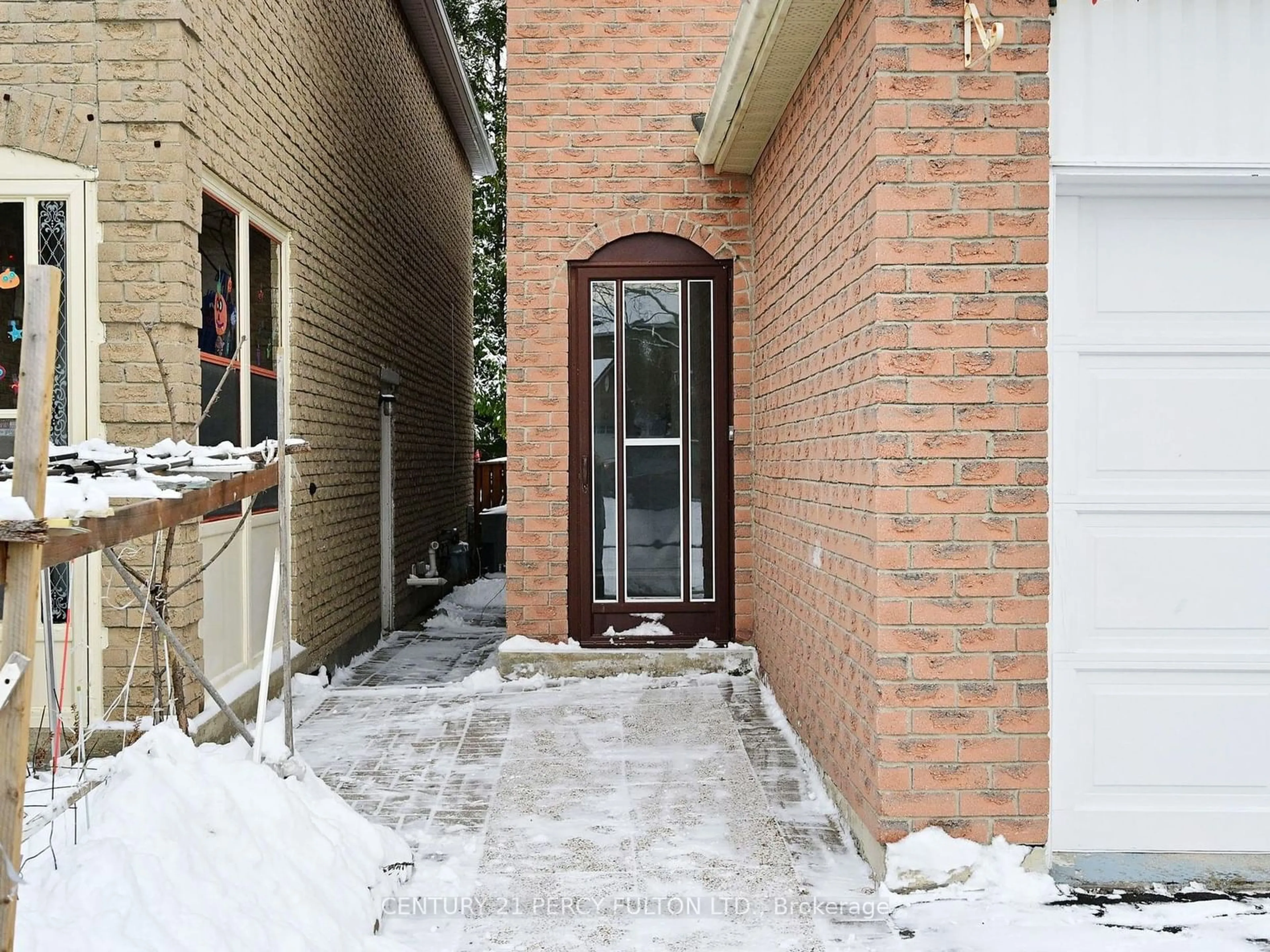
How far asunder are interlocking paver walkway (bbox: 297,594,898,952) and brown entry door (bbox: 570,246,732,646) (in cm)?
64

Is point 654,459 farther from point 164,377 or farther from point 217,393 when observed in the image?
point 217,393

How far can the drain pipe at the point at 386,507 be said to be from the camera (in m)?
10.0

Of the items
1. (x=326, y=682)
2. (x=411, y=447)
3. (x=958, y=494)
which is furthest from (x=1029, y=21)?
(x=411, y=447)

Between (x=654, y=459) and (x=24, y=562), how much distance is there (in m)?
5.66

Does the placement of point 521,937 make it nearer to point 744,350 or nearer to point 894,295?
point 894,295

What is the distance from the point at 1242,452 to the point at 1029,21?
5.44 ft

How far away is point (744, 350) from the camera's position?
734 cm

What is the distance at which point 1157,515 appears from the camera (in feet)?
12.7

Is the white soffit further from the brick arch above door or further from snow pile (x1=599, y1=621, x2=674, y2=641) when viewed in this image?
snow pile (x1=599, y1=621, x2=674, y2=641)

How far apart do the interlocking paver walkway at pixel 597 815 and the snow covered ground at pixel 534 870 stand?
0.04 feet

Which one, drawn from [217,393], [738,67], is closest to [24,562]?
[217,393]

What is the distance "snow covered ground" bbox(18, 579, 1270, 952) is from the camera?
296 cm

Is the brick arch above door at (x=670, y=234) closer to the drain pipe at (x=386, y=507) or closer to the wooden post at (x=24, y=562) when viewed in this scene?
the drain pipe at (x=386, y=507)

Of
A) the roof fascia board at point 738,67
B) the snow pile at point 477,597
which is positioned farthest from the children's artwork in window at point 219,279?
the snow pile at point 477,597
